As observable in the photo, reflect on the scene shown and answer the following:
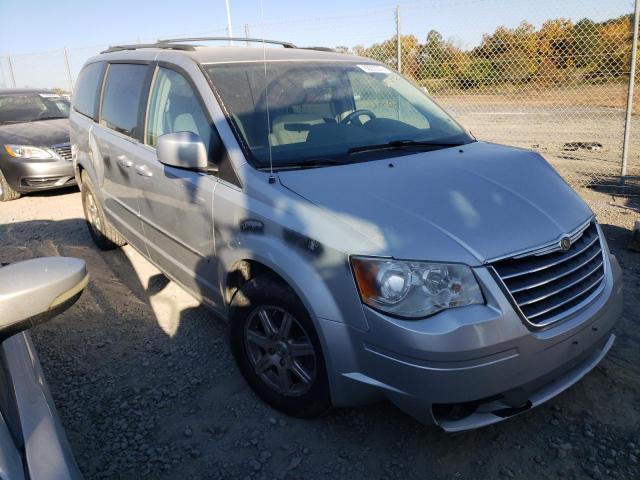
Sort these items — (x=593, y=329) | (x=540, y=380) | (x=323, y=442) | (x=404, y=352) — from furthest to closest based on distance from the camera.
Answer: (x=323, y=442)
(x=593, y=329)
(x=540, y=380)
(x=404, y=352)

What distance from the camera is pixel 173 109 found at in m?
3.22

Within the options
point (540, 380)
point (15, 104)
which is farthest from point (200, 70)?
point (15, 104)

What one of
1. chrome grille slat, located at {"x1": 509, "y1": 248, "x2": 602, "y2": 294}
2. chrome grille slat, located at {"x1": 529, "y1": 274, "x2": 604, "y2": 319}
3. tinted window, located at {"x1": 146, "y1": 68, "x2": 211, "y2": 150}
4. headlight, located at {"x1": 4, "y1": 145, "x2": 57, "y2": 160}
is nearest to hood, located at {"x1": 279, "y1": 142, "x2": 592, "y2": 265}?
chrome grille slat, located at {"x1": 509, "y1": 248, "x2": 602, "y2": 294}

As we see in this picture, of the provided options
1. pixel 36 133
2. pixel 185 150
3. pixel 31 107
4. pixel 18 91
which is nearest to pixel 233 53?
pixel 185 150

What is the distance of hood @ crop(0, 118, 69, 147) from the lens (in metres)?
7.37

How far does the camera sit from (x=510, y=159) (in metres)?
2.81

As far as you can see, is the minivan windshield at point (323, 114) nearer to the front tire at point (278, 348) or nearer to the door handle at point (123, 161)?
the front tire at point (278, 348)

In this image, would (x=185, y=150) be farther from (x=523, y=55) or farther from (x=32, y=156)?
(x=523, y=55)

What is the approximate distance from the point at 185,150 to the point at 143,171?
3.05ft

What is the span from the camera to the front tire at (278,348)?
2.31 metres

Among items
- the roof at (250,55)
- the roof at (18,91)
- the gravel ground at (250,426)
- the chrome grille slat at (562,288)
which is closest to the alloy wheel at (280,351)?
the gravel ground at (250,426)

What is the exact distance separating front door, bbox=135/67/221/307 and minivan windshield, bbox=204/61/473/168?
10.7 inches

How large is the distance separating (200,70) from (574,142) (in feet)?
32.2

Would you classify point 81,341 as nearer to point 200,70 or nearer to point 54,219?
point 200,70
